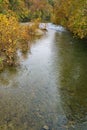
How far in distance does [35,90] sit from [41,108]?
2393 millimetres

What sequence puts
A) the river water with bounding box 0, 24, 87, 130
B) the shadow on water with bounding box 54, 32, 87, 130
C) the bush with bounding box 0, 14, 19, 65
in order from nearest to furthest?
the river water with bounding box 0, 24, 87, 130, the shadow on water with bounding box 54, 32, 87, 130, the bush with bounding box 0, 14, 19, 65

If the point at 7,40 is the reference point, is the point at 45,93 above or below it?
below

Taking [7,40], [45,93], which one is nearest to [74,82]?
[45,93]

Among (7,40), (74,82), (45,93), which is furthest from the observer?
(7,40)

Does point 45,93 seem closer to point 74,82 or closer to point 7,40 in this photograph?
point 74,82

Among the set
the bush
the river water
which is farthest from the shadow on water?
the bush

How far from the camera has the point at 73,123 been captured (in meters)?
10.9

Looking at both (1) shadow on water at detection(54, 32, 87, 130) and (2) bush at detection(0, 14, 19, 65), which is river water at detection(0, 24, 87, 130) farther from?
(2) bush at detection(0, 14, 19, 65)

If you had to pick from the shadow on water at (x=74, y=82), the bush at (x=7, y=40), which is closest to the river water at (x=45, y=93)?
the shadow on water at (x=74, y=82)

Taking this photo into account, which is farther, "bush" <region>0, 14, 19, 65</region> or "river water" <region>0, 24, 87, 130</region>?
"bush" <region>0, 14, 19, 65</region>

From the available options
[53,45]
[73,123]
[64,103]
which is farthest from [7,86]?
[53,45]

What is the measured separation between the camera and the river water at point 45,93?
11.0 m

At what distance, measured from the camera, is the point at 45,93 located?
555 inches

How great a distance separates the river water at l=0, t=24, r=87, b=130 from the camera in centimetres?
1095
